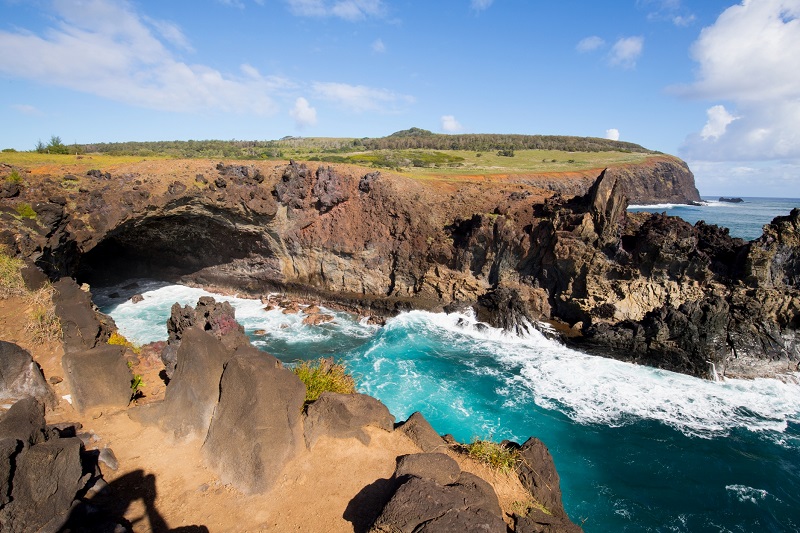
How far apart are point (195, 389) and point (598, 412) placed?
17.6m

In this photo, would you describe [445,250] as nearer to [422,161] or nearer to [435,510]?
[435,510]

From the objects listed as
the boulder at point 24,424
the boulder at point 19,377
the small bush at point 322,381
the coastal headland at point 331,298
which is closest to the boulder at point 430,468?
the coastal headland at point 331,298

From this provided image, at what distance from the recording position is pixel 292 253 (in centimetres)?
3341

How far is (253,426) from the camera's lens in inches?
324

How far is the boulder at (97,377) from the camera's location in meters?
9.32

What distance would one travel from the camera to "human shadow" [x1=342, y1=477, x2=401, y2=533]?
23.7 feet

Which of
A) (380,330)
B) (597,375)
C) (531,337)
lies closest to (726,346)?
(597,375)

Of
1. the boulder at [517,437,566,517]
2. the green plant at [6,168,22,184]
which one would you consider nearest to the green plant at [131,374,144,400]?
the boulder at [517,437,566,517]

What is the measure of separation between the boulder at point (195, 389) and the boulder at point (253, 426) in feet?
0.95

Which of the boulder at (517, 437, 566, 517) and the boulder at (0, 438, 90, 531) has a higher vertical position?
the boulder at (0, 438, 90, 531)

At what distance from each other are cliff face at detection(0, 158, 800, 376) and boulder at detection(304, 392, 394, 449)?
59.6 feet

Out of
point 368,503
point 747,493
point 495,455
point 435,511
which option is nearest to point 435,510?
point 435,511

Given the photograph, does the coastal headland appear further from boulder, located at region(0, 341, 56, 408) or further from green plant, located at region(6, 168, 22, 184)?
green plant, located at region(6, 168, 22, 184)

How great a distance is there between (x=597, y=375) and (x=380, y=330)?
13.4 meters
